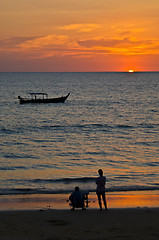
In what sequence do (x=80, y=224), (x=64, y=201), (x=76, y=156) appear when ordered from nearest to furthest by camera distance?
(x=80, y=224)
(x=64, y=201)
(x=76, y=156)

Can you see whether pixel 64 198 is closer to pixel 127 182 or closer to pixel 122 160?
pixel 127 182

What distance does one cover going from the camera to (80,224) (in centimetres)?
1267

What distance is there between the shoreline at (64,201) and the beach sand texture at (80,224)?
0.99 meters

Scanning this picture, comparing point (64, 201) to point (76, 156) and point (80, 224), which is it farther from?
point (76, 156)

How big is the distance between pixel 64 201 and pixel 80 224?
4.44 m

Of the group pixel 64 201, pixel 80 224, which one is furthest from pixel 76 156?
pixel 80 224

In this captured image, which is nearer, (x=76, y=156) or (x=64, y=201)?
(x=64, y=201)

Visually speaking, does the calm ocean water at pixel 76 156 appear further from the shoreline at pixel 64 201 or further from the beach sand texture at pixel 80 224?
the beach sand texture at pixel 80 224

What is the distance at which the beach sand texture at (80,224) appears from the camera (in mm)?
11367

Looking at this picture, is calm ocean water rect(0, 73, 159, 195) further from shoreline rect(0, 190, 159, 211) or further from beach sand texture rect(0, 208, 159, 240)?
beach sand texture rect(0, 208, 159, 240)

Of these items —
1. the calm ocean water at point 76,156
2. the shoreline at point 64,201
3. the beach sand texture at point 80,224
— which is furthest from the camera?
the calm ocean water at point 76,156

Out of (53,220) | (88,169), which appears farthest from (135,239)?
(88,169)

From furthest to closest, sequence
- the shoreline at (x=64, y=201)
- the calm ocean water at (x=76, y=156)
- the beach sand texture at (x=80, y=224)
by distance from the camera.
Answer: the calm ocean water at (x=76, y=156) → the shoreline at (x=64, y=201) → the beach sand texture at (x=80, y=224)

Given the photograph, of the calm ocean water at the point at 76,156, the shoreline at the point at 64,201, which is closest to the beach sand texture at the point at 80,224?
the shoreline at the point at 64,201
